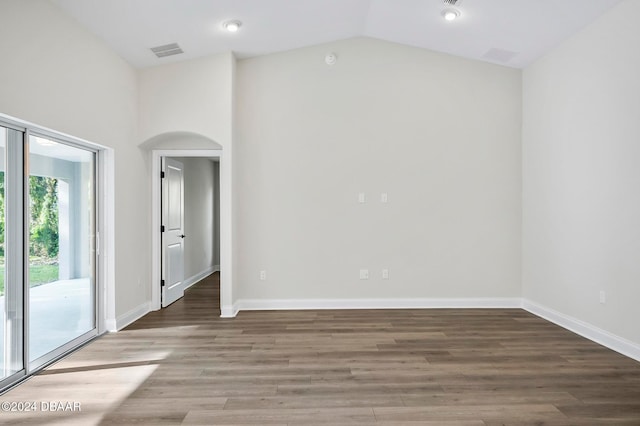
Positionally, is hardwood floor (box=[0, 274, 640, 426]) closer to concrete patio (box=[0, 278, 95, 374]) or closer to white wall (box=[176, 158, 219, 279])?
concrete patio (box=[0, 278, 95, 374])

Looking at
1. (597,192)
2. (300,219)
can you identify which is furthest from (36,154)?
(597,192)

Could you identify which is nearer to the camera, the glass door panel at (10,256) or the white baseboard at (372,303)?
the glass door panel at (10,256)

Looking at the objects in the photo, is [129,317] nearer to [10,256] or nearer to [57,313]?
[57,313]

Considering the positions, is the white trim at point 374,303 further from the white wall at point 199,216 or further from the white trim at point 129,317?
the white wall at point 199,216

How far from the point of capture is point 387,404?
8.98 ft

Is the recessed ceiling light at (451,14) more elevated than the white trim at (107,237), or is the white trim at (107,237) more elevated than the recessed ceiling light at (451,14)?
the recessed ceiling light at (451,14)

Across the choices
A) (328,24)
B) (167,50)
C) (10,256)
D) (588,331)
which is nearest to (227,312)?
(10,256)

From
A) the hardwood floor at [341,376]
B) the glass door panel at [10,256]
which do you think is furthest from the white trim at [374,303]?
the glass door panel at [10,256]

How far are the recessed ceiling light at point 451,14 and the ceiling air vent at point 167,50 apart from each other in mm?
3079

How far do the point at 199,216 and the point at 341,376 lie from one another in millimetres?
5817

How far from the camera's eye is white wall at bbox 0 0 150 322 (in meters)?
3.02

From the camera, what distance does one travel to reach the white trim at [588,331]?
3.68 meters

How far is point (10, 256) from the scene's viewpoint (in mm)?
3123

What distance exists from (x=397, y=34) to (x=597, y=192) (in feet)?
9.92
